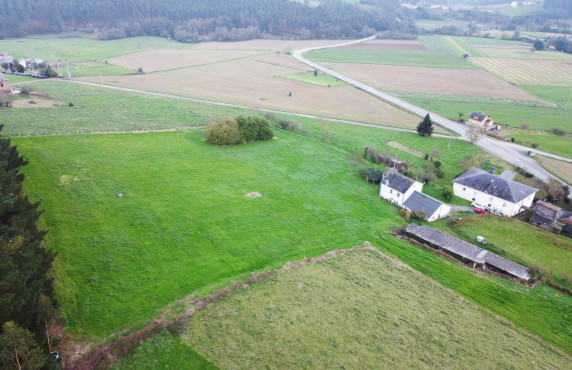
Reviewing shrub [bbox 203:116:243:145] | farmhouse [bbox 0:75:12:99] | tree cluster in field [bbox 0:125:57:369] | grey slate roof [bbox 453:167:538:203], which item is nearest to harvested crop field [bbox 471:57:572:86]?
grey slate roof [bbox 453:167:538:203]

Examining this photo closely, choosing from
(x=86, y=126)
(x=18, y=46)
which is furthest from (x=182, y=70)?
(x=18, y=46)

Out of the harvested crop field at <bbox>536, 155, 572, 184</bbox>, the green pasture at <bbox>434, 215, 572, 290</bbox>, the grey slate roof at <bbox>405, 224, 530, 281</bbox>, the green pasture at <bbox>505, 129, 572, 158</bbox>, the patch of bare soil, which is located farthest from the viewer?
the green pasture at <bbox>505, 129, 572, 158</bbox>

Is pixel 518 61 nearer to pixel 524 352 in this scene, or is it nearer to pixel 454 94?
pixel 454 94

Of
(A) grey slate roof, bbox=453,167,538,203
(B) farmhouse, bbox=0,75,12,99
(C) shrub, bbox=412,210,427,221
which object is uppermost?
(B) farmhouse, bbox=0,75,12,99

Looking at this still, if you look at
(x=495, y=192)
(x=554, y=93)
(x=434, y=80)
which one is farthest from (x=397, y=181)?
(x=554, y=93)

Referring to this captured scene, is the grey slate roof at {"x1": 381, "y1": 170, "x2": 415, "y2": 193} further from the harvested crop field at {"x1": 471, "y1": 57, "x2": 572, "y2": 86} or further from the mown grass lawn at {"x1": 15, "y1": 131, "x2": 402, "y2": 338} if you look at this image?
the harvested crop field at {"x1": 471, "y1": 57, "x2": 572, "y2": 86}
